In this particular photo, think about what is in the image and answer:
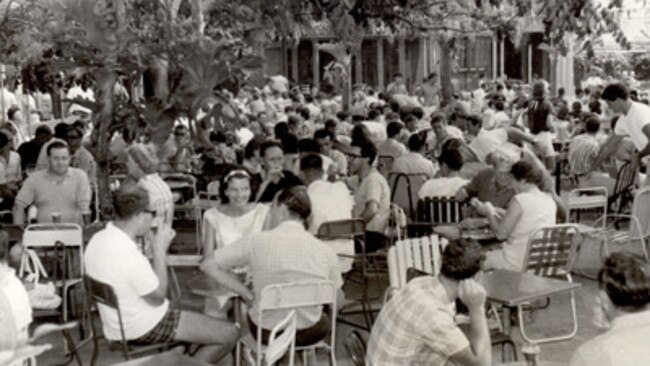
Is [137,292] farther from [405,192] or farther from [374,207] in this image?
[405,192]

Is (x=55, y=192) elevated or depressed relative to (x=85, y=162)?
depressed

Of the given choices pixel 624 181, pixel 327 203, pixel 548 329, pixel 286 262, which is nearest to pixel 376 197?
pixel 327 203

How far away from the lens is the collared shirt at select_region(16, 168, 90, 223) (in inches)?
327

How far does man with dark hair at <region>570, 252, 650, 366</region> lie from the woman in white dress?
125 inches

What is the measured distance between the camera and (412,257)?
606cm

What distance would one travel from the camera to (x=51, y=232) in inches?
272

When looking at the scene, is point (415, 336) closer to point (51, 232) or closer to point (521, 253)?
point (521, 253)

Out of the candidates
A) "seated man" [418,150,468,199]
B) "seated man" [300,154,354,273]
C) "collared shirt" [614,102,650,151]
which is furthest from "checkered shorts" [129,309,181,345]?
"collared shirt" [614,102,650,151]

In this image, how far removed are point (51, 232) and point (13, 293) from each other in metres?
2.05

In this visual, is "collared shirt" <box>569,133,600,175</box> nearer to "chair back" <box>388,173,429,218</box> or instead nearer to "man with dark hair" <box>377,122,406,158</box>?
"man with dark hair" <box>377,122,406,158</box>

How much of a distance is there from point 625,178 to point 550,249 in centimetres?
410

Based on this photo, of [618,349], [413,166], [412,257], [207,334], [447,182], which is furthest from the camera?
[413,166]

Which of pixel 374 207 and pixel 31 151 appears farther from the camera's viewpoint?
pixel 31 151

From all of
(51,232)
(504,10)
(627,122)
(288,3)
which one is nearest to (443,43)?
(504,10)
